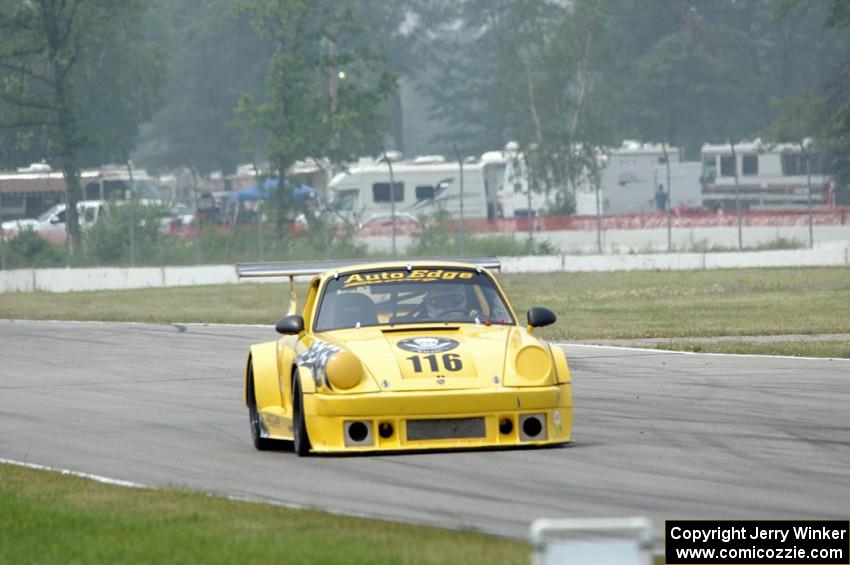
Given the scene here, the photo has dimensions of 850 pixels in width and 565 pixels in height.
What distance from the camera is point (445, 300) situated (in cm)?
1152

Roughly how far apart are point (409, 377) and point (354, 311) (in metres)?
1.40

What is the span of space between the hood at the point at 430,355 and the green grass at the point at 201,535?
1779 millimetres

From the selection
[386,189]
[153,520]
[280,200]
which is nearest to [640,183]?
[386,189]

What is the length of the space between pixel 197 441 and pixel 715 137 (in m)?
71.2

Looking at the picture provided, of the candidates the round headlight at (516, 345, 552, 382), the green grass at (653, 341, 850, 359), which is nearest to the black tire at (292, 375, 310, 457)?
the round headlight at (516, 345, 552, 382)

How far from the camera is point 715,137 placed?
8050 cm

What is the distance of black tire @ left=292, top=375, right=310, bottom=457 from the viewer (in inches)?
408

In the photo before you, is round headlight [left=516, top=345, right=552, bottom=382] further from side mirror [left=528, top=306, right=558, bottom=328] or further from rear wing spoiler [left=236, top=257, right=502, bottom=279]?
rear wing spoiler [left=236, top=257, right=502, bottom=279]

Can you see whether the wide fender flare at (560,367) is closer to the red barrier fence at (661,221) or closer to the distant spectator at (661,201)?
the red barrier fence at (661,221)

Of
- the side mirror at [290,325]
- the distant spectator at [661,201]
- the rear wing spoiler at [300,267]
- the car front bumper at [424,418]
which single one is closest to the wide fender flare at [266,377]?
the side mirror at [290,325]

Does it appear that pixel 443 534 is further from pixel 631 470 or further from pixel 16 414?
pixel 16 414

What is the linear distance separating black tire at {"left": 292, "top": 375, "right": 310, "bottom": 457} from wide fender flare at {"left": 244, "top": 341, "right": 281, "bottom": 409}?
0.60m

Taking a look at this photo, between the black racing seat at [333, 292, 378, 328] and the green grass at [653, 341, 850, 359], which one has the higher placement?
the black racing seat at [333, 292, 378, 328]

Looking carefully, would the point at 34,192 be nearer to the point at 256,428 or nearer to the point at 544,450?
the point at 256,428
